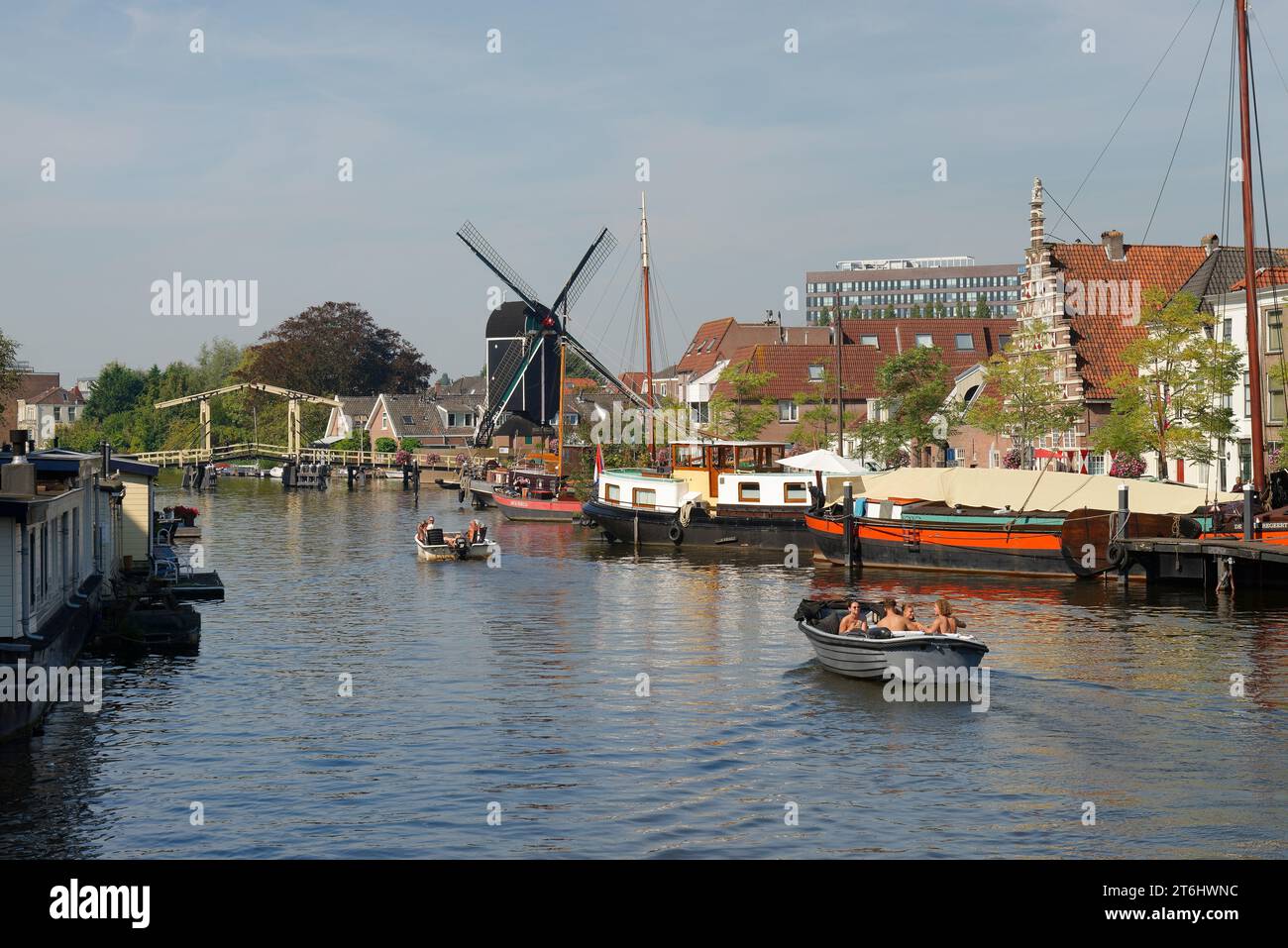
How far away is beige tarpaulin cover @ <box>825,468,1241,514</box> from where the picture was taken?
54.4 m

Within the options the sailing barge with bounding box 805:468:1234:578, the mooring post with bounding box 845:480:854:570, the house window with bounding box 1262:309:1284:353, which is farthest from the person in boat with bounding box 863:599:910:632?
the house window with bounding box 1262:309:1284:353

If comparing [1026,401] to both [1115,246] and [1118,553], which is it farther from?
[1118,553]

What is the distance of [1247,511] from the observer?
48.2 m

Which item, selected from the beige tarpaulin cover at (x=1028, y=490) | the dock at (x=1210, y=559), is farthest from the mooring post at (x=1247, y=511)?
the beige tarpaulin cover at (x=1028, y=490)

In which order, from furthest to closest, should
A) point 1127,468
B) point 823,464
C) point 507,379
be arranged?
1. point 507,379
2. point 823,464
3. point 1127,468

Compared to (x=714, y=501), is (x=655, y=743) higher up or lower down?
lower down

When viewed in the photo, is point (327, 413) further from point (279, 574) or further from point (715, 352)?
point (279, 574)

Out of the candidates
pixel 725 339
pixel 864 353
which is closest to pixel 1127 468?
pixel 864 353

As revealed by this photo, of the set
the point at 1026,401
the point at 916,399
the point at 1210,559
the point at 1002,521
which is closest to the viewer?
the point at 1210,559

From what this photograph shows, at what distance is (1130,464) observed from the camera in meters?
70.6

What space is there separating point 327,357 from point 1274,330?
148903mm

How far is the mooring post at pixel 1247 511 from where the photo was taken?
47.9 meters
